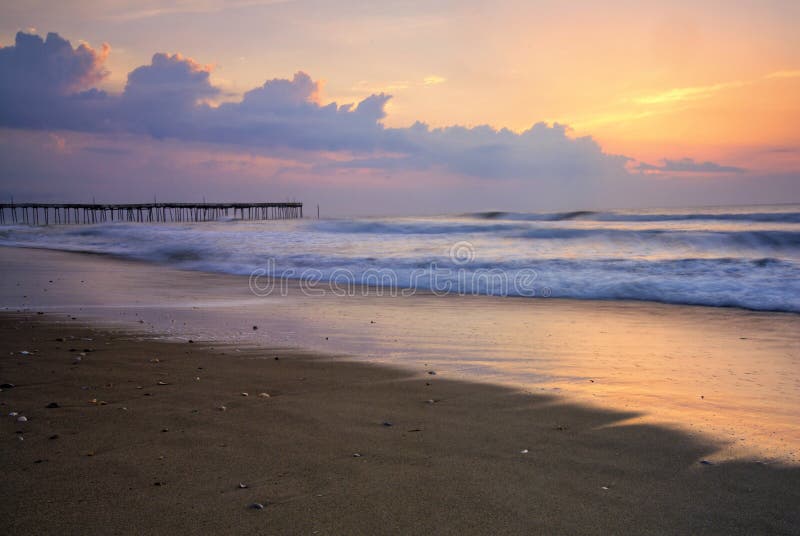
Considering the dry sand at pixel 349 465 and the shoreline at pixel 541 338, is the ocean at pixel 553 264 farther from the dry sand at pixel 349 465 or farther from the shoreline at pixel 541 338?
the dry sand at pixel 349 465

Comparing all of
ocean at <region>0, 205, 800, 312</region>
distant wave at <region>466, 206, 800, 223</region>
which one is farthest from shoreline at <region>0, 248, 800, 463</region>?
distant wave at <region>466, 206, 800, 223</region>

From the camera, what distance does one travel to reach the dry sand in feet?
7.84

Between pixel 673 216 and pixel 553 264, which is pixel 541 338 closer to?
pixel 553 264

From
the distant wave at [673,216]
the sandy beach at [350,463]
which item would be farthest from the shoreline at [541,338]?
the distant wave at [673,216]

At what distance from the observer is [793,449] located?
3.28m

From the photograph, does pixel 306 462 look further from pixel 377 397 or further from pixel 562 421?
pixel 562 421

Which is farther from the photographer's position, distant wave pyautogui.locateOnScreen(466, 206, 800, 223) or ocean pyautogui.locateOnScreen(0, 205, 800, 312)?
distant wave pyautogui.locateOnScreen(466, 206, 800, 223)

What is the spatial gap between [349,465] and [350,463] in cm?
3

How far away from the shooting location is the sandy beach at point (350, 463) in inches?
94.3

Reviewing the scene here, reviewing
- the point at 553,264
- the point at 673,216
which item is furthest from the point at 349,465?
the point at 673,216

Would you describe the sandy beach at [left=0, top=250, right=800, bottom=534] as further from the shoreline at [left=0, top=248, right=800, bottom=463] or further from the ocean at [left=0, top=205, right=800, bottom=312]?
the ocean at [left=0, top=205, right=800, bottom=312]

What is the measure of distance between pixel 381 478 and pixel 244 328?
4727 mm

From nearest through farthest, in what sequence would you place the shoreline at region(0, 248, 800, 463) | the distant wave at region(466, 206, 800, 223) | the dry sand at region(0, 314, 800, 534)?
1. the dry sand at region(0, 314, 800, 534)
2. the shoreline at region(0, 248, 800, 463)
3. the distant wave at region(466, 206, 800, 223)

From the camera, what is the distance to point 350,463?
295 centimetres
